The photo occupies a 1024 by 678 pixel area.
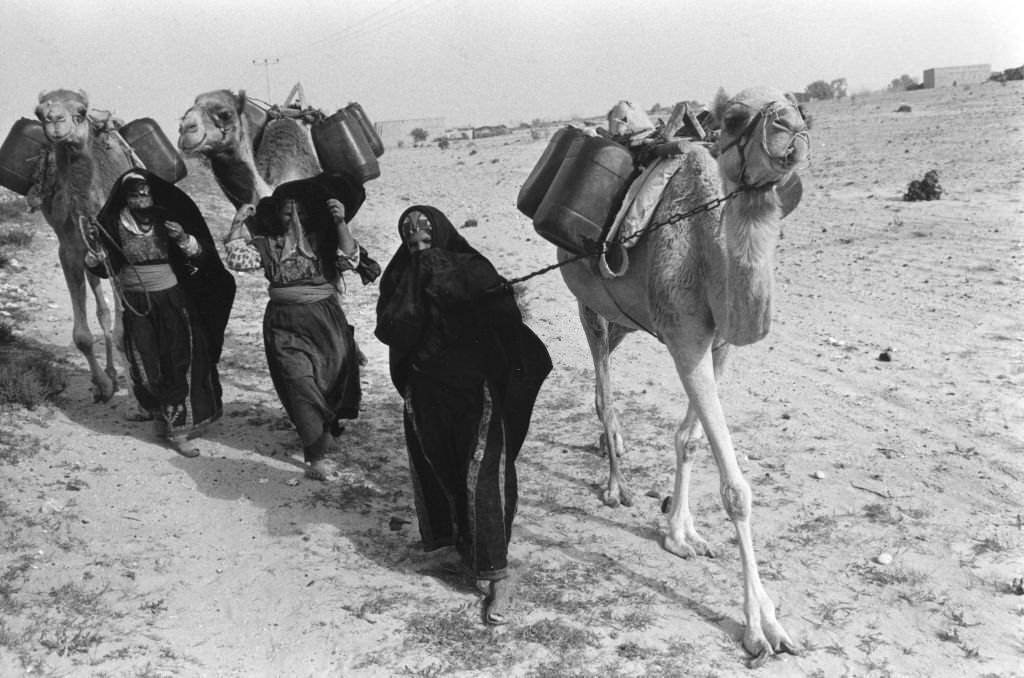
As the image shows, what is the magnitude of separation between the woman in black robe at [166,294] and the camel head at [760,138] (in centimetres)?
424

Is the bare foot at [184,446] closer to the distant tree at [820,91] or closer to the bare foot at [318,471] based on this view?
the bare foot at [318,471]

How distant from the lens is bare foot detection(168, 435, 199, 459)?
6809mm

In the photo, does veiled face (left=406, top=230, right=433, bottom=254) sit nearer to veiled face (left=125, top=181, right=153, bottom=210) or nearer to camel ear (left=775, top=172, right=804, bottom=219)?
camel ear (left=775, top=172, right=804, bottom=219)

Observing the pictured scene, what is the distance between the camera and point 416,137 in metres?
50.8

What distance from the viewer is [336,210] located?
20.1 feet

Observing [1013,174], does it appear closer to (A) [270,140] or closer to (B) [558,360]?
(B) [558,360]

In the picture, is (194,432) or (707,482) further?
(194,432)

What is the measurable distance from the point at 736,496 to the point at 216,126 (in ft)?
14.0

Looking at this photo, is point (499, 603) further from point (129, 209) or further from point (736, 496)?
point (129, 209)

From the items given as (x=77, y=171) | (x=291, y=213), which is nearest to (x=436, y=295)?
(x=291, y=213)

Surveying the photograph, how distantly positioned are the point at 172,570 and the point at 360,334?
553 centimetres

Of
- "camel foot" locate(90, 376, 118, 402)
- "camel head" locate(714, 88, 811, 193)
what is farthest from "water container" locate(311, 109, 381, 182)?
"camel head" locate(714, 88, 811, 193)

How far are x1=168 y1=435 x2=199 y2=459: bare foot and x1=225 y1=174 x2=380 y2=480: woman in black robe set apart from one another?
3.06 ft

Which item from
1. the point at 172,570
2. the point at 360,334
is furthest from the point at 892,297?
the point at 172,570
